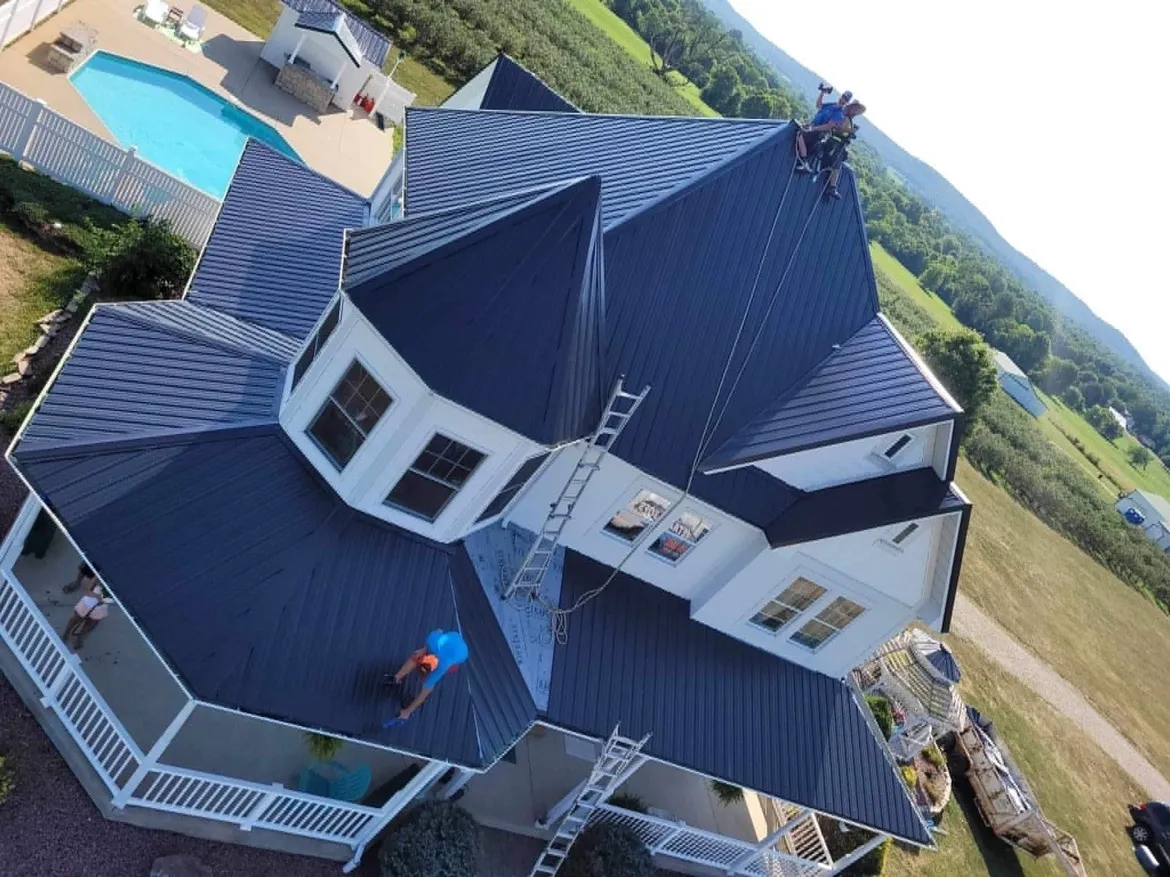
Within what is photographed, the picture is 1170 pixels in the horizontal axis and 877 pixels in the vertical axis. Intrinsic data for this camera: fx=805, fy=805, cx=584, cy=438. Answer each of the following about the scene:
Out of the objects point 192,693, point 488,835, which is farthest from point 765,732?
point 192,693

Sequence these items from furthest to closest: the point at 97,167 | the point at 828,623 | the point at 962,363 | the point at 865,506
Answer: the point at 962,363, the point at 97,167, the point at 828,623, the point at 865,506

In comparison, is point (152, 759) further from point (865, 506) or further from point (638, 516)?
point (865, 506)

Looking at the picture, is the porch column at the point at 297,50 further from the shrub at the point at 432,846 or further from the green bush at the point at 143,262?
the shrub at the point at 432,846

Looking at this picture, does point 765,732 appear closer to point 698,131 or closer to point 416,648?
point 416,648

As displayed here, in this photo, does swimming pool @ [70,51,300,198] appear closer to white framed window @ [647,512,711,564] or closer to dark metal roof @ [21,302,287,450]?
dark metal roof @ [21,302,287,450]

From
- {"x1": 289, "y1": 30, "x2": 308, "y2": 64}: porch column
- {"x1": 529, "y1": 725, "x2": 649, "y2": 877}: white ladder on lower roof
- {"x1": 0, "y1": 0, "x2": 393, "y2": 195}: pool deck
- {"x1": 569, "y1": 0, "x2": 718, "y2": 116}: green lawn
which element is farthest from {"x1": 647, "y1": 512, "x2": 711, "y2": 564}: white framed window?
{"x1": 569, "y1": 0, "x2": 718, "y2": 116}: green lawn

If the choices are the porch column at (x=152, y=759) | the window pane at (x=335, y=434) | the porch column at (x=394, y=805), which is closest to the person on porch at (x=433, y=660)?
the porch column at (x=394, y=805)

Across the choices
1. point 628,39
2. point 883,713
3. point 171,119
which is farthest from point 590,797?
point 628,39
